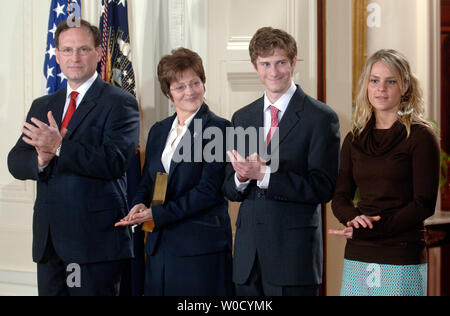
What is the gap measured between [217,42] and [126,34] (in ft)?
2.10

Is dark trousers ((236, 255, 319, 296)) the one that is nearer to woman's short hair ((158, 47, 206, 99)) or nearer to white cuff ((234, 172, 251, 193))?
white cuff ((234, 172, 251, 193))

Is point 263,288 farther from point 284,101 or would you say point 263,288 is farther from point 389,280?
point 284,101

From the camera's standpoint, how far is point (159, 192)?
310 cm

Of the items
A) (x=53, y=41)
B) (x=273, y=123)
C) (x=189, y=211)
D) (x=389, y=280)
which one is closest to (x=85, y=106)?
(x=189, y=211)

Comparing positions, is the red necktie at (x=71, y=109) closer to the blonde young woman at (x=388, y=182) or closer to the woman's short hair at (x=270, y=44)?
the woman's short hair at (x=270, y=44)

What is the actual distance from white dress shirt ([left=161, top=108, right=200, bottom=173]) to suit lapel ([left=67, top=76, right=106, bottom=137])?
0.44 meters

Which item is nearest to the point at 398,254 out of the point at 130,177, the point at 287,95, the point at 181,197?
the point at 287,95

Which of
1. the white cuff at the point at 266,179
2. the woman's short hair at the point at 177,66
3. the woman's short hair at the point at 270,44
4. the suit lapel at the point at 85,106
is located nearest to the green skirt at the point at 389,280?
the white cuff at the point at 266,179

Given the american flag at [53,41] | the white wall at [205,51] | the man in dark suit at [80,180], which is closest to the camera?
A: the man in dark suit at [80,180]

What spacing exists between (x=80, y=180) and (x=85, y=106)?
0.39 meters

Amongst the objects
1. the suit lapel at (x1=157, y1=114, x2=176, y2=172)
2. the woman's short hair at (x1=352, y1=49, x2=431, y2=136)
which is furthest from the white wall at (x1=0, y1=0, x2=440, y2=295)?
the woman's short hair at (x1=352, y1=49, x2=431, y2=136)

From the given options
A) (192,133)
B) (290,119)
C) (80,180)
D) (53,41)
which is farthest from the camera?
(53,41)

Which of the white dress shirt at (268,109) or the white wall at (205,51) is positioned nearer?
the white dress shirt at (268,109)

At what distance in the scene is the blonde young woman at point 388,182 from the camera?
8.18 ft
